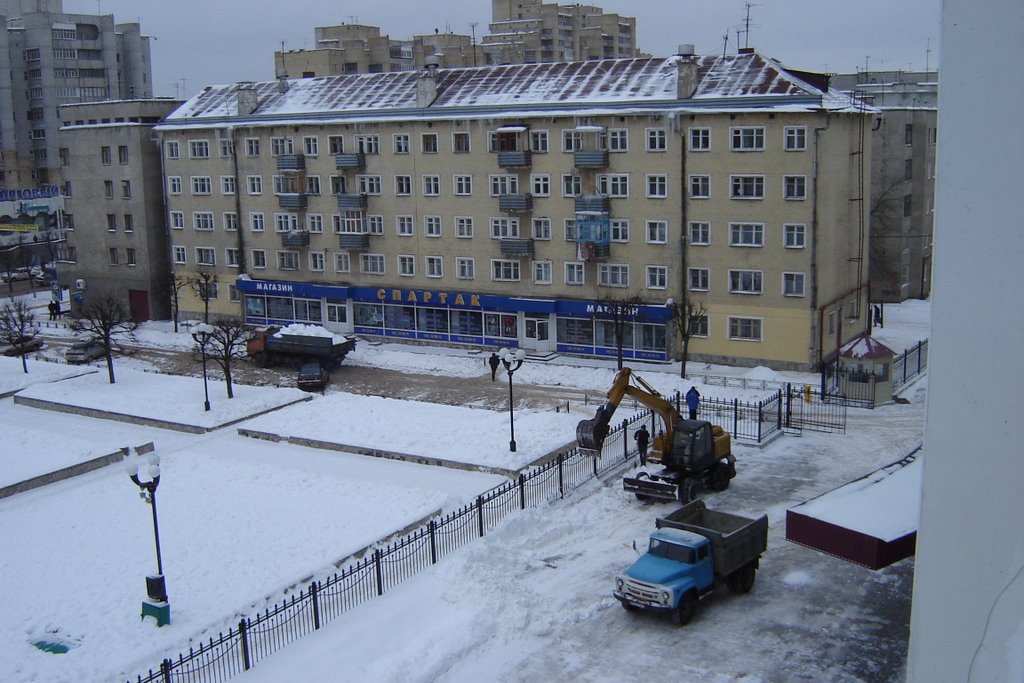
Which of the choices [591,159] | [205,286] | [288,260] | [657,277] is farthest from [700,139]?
[205,286]

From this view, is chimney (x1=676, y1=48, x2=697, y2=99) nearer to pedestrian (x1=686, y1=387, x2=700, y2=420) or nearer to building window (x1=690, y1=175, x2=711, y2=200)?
building window (x1=690, y1=175, x2=711, y2=200)

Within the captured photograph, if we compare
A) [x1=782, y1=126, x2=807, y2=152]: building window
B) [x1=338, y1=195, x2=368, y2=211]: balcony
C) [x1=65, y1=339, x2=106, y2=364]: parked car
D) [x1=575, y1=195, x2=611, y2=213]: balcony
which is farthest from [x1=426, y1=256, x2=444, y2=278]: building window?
[x1=782, y1=126, x2=807, y2=152]: building window

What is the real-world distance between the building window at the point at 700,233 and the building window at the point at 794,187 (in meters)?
3.72

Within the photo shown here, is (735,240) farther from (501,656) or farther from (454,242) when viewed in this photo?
(501,656)

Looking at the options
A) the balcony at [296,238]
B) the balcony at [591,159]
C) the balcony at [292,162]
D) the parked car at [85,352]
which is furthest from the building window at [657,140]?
the parked car at [85,352]

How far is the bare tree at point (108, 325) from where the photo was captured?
4559 centimetres

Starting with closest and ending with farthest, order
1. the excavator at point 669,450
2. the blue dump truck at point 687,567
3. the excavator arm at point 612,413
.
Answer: the blue dump truck at point 687,567 < the excavator arm at point 612,413 < the excavator at point 669,450

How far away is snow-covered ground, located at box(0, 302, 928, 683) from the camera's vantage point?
800 inches

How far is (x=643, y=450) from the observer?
31359mm

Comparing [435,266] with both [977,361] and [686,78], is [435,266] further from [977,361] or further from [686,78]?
[977,361]

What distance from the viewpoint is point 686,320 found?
45469mm

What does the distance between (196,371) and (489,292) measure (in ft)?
48.4

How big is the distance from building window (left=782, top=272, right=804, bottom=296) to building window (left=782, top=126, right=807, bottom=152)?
17.2 ft

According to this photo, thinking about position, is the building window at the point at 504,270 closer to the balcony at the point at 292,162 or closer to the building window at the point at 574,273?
the building window at the point at 574,273
